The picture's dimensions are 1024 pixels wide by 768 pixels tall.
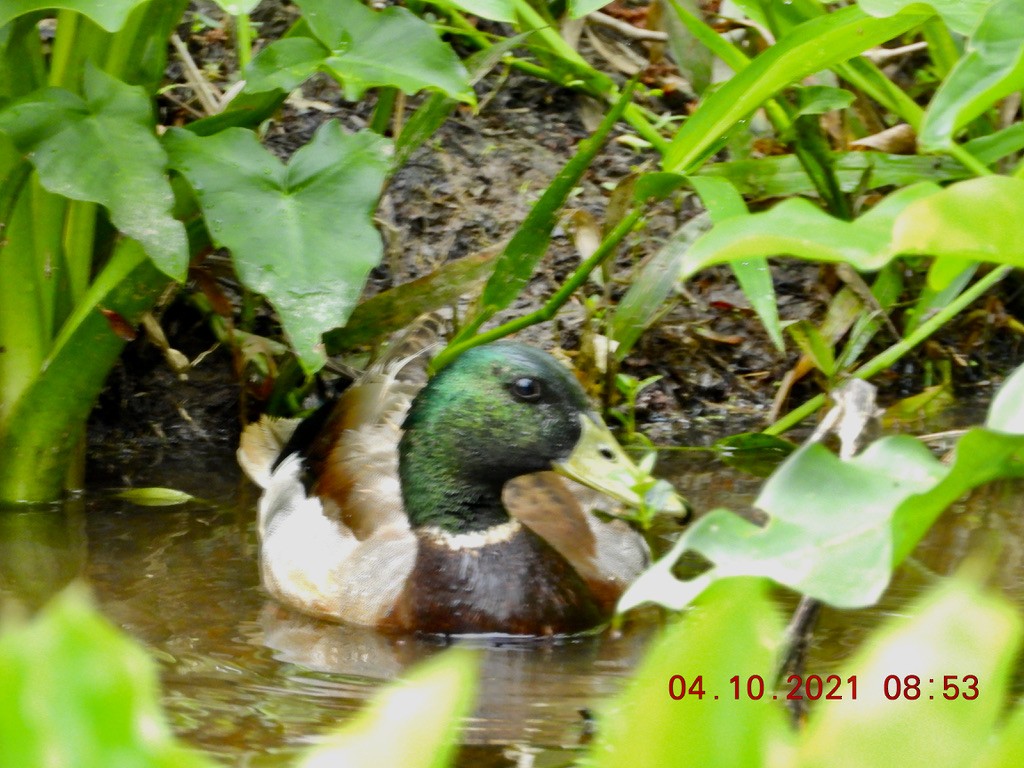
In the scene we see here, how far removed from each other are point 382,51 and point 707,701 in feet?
9.23

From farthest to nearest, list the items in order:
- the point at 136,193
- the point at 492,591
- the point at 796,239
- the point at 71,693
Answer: the point at 492,591, the point at 136,193, the point at 796,239, the point at 71,693

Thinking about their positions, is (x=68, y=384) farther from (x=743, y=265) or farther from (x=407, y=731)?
(x=407, y=731)

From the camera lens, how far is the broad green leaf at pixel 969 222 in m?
1.24

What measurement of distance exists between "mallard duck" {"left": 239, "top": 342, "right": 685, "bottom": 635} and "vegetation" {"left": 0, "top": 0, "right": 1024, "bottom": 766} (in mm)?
473

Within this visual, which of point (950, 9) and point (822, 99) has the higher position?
point (950, 9)

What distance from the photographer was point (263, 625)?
138 inches

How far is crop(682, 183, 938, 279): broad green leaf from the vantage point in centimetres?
124

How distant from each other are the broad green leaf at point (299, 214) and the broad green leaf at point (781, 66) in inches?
30.6

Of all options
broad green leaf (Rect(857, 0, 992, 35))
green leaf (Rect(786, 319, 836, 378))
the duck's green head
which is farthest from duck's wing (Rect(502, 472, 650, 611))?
broad green leaf (Rect(857, 0, 992, 35))

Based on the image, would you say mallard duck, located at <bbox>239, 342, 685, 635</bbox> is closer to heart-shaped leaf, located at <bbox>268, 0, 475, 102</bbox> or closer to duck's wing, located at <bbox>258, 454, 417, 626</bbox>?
duck's wing, located at <bbox>258, 454, 417, 626</bbox>

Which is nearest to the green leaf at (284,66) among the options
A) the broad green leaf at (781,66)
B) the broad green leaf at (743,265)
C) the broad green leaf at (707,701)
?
the broad green leaf at (781,66)

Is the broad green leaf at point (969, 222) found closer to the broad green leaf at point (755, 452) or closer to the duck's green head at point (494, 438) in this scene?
the duck's green head at point (494, 438)

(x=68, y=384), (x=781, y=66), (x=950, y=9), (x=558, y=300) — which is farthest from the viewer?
(x=558, y=300)

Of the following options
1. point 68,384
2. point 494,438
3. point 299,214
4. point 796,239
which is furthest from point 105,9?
point 796,239
